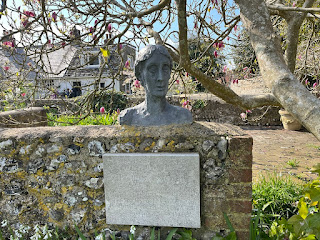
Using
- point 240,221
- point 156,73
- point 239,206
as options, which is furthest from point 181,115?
point 240,221

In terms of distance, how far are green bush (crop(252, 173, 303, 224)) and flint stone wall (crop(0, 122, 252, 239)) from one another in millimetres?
1056

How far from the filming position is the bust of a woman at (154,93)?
1.97m

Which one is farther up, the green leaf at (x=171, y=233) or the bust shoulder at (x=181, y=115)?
the bust shoulder at (x=181, y=115)

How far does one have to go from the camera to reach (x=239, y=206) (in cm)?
184

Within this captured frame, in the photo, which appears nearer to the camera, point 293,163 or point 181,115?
point 181,115

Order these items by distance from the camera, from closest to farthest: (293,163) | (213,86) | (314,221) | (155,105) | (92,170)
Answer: (314,221) → (92,170) → (155,105) → (213,86) → (293,163)

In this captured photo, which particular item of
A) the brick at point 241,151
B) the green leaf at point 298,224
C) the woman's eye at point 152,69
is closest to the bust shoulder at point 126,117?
the woman's eye at point 152,69

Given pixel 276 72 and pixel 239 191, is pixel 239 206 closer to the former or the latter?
pixel 239 191

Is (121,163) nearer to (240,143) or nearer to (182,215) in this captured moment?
(182,215)

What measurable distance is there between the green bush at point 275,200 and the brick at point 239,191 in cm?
104

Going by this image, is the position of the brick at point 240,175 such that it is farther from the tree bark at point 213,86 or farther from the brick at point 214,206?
the tree bark at point 213,86

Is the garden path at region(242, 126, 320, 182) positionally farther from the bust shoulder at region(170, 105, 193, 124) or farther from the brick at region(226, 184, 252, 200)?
the bust shoulder at region(170, 105, 193, 124)

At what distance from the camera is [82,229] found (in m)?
2.03

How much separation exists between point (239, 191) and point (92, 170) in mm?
1228
